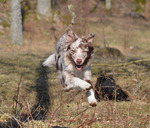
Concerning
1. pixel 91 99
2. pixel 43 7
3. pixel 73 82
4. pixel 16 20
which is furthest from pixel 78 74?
pixel 43 7

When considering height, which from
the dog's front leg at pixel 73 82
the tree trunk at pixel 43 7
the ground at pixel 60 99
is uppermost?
the tree trunk at pixel 43 7

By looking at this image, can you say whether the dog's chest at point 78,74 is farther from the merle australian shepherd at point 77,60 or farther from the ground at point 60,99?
the ground at point 60,99

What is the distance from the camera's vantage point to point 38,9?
841 inches

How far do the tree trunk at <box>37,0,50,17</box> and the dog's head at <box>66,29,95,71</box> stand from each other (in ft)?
55.0

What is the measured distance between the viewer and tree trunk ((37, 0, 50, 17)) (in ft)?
69.8

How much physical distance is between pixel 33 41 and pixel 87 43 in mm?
13096

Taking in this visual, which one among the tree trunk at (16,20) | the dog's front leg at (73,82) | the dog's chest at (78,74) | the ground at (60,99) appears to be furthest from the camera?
the tree trunk at (16,20)

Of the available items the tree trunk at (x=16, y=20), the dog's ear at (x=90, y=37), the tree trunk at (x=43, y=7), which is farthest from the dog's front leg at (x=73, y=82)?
the tree trunk at (x=43, y=7)

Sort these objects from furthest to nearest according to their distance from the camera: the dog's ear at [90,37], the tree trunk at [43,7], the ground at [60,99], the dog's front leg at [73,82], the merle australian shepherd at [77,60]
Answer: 1. the tree trunk at [43,7]
2. the dog's ear at [90,37]
3. the merle australian shepherd at [77,60]
4. the dog's front leg at [73,82]
5. the ground at [60,99]

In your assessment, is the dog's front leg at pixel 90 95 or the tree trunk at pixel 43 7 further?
the tree trunk at pixel 43 7

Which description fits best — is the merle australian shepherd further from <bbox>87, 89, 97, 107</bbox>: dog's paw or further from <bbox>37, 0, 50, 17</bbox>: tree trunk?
<bbox>37, 0, 50, 17</bbox>: tree trunk

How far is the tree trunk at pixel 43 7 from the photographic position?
2127 centimetres

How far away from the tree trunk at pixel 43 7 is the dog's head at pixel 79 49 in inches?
659

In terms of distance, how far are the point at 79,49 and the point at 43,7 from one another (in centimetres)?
1711
